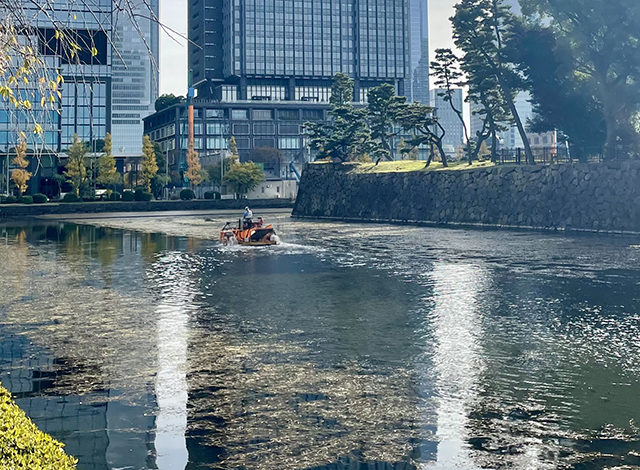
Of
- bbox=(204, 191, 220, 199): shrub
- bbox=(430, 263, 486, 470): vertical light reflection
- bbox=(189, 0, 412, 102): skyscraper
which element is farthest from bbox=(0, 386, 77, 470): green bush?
bbox=(189, 0, 412, 102): skyscraper

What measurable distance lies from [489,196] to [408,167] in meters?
14.8

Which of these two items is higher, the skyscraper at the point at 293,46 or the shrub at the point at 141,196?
the skyscraper at the point at 293,46

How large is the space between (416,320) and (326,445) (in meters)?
7.74

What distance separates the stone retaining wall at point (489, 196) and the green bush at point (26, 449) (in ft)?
129

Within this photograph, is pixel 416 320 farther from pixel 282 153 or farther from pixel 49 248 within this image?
pixel 282 153

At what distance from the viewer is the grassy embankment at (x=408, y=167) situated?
56469mm

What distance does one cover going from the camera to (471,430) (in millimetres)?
7879

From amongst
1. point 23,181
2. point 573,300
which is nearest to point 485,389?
point 573,300

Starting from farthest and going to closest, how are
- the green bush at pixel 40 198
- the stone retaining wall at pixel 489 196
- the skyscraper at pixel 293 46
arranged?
the skyscraper at pixel 293 46 < the green bush at pixel 40 198 < the stone retaining wall at pixel 489 196

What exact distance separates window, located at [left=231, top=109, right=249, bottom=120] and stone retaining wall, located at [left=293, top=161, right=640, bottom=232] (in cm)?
8309

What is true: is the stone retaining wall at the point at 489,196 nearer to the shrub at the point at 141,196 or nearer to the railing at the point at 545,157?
the railing at the point at 545,157

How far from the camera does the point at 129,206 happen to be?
8419 cm

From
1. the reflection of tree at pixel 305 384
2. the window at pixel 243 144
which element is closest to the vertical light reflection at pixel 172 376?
the reflection of tree at pixel 305 384

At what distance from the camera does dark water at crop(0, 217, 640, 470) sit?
7402 mm
